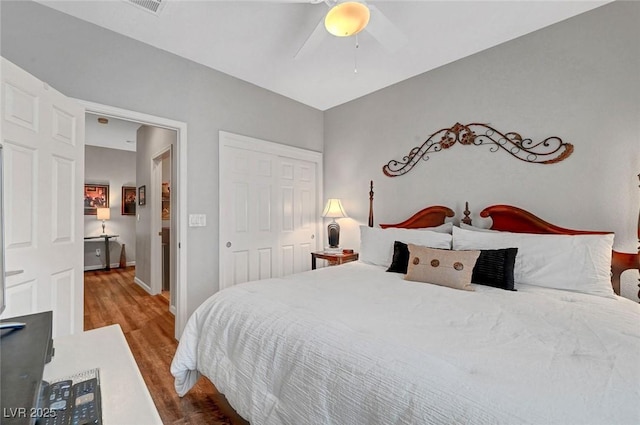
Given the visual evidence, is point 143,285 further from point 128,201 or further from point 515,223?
point 515,223

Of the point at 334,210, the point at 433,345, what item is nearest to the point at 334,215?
the point at 334,210

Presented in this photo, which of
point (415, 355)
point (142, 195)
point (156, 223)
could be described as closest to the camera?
point (415, 355)

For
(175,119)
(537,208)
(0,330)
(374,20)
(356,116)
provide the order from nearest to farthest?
(0,330), (374,20), (537,208), (175,119), (356,116)

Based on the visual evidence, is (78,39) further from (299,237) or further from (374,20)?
(299,237)

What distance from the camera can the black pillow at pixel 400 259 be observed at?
2336 millimetres

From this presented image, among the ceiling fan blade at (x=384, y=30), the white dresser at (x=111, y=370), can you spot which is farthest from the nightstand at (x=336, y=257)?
the white dresser at (x=111, y=370)

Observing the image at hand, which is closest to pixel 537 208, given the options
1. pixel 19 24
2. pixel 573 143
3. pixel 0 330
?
pixel 573 143

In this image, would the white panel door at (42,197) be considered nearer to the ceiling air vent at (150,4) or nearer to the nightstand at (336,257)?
the ceiling air vent at (150,4)

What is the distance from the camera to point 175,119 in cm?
263

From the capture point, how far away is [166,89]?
102 inches

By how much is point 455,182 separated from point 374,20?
5.43ft

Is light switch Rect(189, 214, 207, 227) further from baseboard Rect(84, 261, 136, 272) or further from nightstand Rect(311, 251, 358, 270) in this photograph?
baseboard Rect(84, 261, 136, 272)

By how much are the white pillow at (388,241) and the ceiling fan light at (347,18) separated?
65.1 inches

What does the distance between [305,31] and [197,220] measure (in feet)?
6.36
